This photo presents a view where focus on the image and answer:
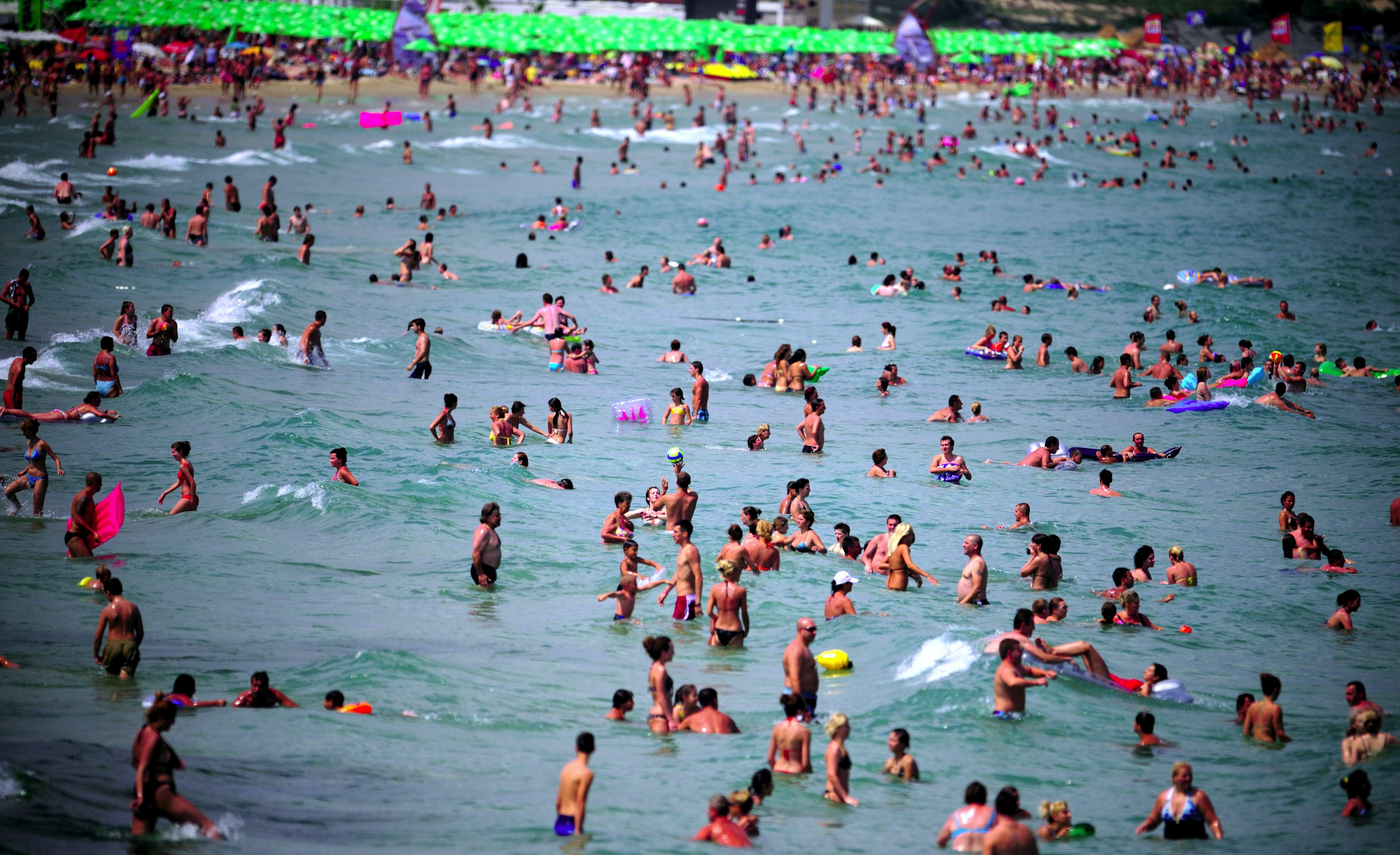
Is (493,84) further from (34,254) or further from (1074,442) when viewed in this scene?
(1074,442)

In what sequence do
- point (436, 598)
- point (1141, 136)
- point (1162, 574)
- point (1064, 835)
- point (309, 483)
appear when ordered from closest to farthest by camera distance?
point (1064, 835) < point (436, 598) < point (1162, 574) < point (309, 483) < point (1141, 136)

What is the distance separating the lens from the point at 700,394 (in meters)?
21.3

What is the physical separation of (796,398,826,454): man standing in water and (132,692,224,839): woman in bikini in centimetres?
1261

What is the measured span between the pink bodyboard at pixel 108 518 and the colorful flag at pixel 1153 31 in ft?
282

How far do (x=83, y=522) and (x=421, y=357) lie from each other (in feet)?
31.8

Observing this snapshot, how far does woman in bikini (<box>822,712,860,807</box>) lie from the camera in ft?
30.5

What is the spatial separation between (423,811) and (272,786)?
1105 millimetres

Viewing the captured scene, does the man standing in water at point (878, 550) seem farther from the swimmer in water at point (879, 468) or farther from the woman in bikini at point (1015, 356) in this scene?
the woman in bikini at point (1015, 356)

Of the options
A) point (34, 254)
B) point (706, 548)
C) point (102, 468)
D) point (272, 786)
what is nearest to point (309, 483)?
point (102, 468)

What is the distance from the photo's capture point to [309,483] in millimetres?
16766

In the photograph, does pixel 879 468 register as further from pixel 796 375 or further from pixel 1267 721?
pixel 1267 721

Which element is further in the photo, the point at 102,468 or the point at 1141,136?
the point at 1141,136

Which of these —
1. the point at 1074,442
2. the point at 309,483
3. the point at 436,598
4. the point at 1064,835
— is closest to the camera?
the point at 1064,835

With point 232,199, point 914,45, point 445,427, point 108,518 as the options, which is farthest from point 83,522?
point 914,45
